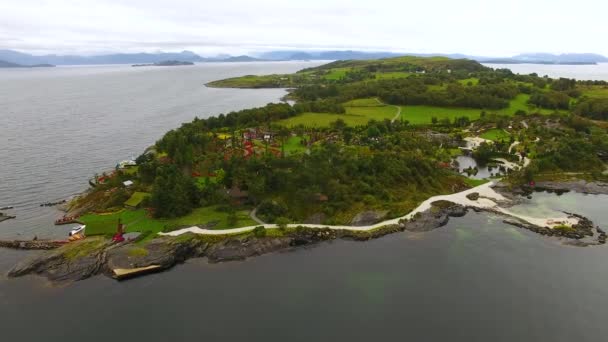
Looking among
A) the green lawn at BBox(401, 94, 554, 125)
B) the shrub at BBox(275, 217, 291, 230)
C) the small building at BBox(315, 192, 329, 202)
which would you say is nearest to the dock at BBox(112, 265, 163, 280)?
the shrub at BBox(275, 217, 291, 230)

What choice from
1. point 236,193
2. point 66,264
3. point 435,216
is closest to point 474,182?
point 435,216

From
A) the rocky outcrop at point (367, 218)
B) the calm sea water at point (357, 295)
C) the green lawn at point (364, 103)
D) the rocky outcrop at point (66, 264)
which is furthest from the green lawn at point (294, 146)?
the green lawn at point (364, 103)

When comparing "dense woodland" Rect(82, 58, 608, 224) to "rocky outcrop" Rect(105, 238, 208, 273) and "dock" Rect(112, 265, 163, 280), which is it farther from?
"dock" Rect(112, 265, 163, 280)

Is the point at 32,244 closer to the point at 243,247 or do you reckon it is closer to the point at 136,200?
the point at 136,200

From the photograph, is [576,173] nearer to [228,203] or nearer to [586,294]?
[586,294]

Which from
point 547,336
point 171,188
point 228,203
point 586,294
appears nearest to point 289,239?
point 228,203

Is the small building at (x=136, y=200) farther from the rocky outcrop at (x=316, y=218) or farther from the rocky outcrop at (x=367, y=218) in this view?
the rocky outcrop at (x=367, y=218)
